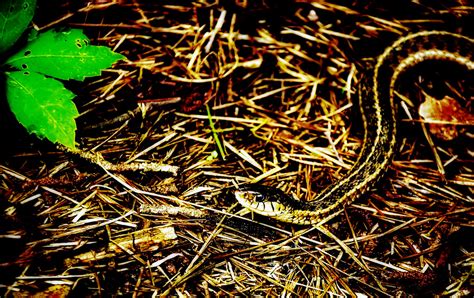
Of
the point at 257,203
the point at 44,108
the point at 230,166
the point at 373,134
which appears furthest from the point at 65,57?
the point at 373,134

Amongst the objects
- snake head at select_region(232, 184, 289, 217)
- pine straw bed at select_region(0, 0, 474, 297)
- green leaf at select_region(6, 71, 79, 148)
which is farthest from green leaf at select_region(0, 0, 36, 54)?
snake head at select_region(232, 184, 289, 217)

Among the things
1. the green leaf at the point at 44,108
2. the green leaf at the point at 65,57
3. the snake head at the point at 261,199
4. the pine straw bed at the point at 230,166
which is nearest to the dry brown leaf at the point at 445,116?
the pine straw bed at the point at 230,166

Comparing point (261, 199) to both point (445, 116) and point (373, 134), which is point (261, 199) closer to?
point (373, 134)

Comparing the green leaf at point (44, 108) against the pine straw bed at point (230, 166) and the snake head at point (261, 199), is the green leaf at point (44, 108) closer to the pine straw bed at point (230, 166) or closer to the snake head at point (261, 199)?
the pine straw bed at point (230, 166)

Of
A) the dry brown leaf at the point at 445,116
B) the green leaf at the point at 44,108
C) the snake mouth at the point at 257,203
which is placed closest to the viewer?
the green leaf at the point at 44,108

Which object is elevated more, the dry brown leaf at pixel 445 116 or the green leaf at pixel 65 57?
the green leaf at pixel 65 57

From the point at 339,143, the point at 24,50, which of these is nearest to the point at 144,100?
the point at 24,50

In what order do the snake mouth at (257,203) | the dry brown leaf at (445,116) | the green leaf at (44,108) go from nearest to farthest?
the green leaf at (44,108), the snake mouth at (257,203), the dry brown leaf at (445,116)
